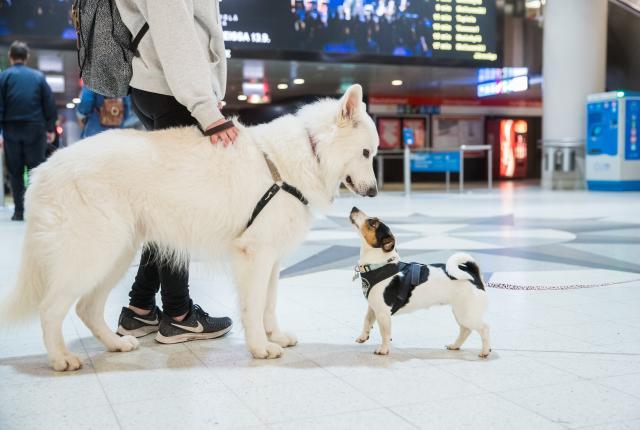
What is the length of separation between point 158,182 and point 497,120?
23.1 meters

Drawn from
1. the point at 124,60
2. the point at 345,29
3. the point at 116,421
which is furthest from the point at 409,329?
the point at 345,29

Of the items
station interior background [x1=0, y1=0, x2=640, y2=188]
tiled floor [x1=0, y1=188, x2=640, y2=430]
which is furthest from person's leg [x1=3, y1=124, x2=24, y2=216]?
tiled floor [x1=0, y1=188, x2=640, y2=430]

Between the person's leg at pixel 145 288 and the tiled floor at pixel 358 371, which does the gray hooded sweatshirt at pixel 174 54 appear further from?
the tiled floor at pixel 358 371

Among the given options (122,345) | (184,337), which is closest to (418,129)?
(184,337)

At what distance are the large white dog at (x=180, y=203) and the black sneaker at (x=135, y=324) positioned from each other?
27 centimetres

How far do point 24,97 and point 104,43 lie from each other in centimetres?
567

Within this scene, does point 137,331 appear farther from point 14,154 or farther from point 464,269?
point 14,154

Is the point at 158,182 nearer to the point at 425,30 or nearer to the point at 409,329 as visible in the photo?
the point at 409,329

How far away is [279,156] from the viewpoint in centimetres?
282

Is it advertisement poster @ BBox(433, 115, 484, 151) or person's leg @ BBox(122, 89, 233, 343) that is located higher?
advertisement poster @ BBox(433, 115, 484, 151)

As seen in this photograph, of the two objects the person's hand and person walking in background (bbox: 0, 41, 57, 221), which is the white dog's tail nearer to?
the person's hand

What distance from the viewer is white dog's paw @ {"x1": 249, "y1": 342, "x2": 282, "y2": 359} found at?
2721 millimetres

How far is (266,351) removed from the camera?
272cm

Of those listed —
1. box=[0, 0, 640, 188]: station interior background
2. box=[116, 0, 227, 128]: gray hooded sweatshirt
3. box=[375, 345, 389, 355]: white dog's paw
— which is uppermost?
box=[0, 0, 640, 188]: station interior background
